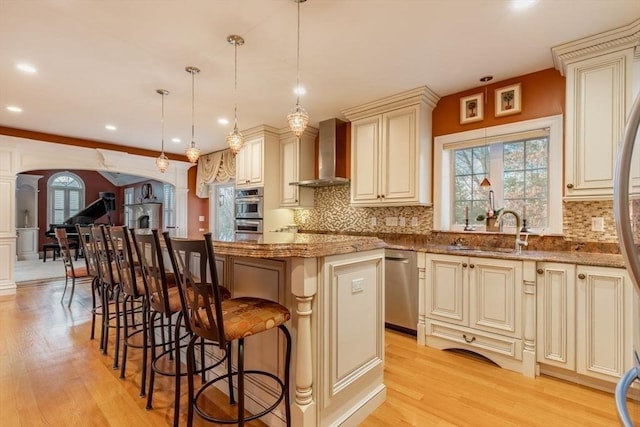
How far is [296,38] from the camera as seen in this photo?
2.32 m

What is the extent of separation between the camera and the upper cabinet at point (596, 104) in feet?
7.23

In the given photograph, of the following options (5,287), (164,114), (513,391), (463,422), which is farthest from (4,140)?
(513,391)

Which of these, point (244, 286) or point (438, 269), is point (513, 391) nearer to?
point (438, 269)

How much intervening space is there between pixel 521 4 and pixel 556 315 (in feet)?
7.03

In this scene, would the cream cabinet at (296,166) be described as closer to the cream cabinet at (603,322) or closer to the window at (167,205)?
the cream cabinet at (603,322)

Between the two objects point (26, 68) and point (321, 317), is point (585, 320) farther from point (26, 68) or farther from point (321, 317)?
point (26, 68)

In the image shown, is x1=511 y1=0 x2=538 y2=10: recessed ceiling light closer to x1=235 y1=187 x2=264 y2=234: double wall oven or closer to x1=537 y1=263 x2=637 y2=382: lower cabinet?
x1=537 y1=263 x2=637 y2=382: lower cabinet

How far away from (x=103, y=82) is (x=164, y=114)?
0.99 m

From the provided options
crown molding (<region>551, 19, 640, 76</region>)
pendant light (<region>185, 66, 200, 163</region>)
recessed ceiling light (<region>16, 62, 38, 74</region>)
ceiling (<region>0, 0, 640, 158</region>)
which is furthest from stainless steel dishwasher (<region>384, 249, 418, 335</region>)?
recessed ceiling light (<region>16, 62, 38, 74</region>)

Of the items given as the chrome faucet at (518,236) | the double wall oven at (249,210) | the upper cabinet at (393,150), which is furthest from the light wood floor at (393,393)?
the double wall oven at (249,210)

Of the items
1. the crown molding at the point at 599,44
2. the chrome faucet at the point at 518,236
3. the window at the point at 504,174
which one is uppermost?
the crown molding at the point at 599,44

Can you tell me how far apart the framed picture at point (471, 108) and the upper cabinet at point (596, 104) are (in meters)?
0.74

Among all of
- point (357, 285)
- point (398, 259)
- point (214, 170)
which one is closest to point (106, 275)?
point (357, 285)

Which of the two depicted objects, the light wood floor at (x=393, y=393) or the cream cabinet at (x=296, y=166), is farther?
the cream cabinet at (x=296, y=166)
